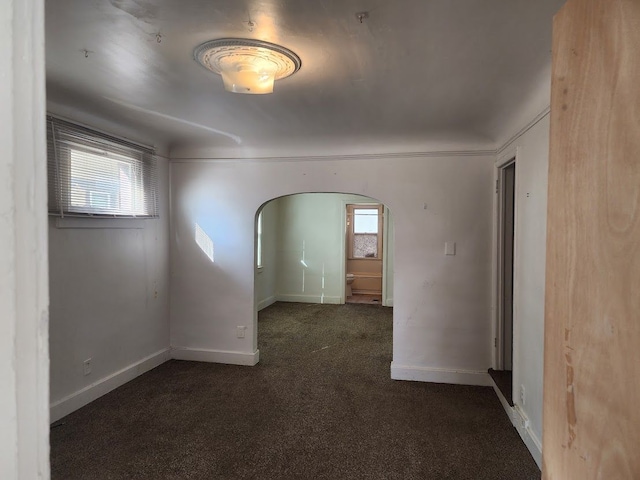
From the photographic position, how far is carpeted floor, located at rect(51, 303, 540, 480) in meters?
2.24

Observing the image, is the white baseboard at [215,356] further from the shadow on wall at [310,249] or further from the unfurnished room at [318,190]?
the shadow on wall at [310,249]

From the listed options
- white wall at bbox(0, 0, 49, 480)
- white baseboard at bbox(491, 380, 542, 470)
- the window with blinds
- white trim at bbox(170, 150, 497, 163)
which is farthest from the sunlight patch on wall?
white wall at bbox(0, 0, 49, 480)

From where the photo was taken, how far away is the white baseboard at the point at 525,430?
2291mm

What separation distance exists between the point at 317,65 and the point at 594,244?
1638 mm

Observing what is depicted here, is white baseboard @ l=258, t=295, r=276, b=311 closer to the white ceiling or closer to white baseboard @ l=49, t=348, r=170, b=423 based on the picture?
white baseboard @ l=49, t=348, r=170, b=423

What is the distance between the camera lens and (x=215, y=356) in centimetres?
398

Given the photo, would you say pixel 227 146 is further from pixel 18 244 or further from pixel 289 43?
pixel 18 244

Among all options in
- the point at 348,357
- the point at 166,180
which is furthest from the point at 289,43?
the point at 348,357

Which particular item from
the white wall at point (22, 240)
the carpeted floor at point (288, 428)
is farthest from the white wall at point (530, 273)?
the white wall at point (22, 240)

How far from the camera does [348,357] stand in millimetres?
4141

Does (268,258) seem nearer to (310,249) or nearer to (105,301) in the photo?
(310,249)

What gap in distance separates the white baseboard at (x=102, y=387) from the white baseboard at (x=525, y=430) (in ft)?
10.5

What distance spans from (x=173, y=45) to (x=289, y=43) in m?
0.54

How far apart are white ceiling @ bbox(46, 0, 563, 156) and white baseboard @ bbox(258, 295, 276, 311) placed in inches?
148
